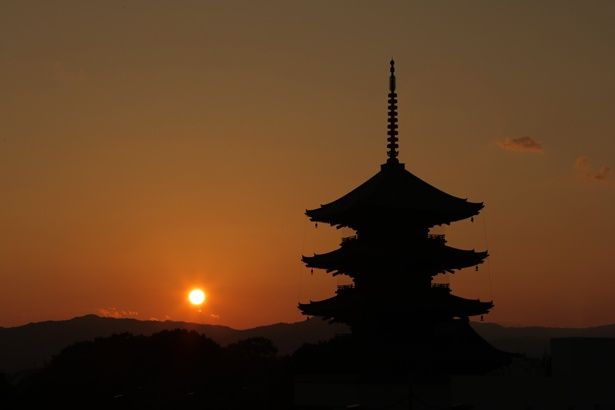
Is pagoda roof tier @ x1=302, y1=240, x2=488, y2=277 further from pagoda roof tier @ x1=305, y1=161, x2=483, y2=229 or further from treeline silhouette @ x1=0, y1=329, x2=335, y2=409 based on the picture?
treeline silhouette @ x1=0, y1=329, x2=335, y2=409

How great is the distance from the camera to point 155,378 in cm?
10094

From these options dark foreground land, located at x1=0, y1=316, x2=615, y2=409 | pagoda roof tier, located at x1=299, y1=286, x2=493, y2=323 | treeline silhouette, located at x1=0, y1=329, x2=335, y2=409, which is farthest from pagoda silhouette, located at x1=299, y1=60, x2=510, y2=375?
treeline silhouette, located at x1=0, y1=329, x2=335, y2=409

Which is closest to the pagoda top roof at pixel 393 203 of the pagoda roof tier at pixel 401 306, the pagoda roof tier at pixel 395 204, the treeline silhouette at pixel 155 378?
the pagoda roof tier at pixel 395 204

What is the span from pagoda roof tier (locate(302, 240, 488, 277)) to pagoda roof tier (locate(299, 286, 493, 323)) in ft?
3.65

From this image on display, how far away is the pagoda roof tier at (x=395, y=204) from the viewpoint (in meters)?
48.2

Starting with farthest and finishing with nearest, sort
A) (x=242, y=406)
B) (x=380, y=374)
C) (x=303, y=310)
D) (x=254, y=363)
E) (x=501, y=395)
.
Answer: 1. (x=254, y=363)
2. (x=242, y=406)
3. (x=501, y=395)
4. (x=303, y=310)
5. (x=380, y=374)

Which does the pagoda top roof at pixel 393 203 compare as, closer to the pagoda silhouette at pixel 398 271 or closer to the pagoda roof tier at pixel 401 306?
the pagoda silhouette at pixel 398 271

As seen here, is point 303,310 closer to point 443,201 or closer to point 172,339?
point 443,201

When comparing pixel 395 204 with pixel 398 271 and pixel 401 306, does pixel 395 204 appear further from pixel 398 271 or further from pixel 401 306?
pixel 401 306

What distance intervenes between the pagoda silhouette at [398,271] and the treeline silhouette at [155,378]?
Result: 32.8 metres

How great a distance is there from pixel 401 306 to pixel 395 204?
4.74 m

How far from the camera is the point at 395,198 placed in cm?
4847

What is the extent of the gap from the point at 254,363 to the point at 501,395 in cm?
6528

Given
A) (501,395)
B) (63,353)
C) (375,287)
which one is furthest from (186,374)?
(375,287)
